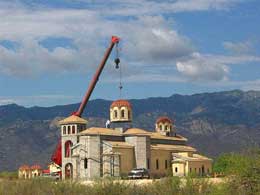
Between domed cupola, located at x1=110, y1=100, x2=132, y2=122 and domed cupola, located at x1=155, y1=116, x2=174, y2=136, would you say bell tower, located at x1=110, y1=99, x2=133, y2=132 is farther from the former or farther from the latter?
domed cupola, located at x1=155, y1=116, x2=174, y2=136

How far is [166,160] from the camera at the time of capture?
106m

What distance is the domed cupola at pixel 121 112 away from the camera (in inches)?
4190

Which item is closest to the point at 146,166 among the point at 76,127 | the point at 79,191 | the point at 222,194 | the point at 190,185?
the point at 76,127

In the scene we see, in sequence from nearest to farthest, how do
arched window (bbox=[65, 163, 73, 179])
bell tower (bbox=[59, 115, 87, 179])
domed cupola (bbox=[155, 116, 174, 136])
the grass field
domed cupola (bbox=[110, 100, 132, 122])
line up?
the grass field → arched window (bbox=[65, 163, 73, 179]) → bell tower (bbox=[59, 115, 87, 179]) → domed cupola (bbox=[110, 100, 132, 122]) → domed cupola (bbox=[155, 116, 174, 136])

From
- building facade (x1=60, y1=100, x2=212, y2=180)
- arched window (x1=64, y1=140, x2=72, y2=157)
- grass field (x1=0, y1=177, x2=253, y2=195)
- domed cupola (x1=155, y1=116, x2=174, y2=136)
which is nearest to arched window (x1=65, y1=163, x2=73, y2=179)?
building facade (x1=60, y1=100, x2=212, y2=180)

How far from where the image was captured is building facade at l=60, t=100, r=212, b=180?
98000 mm

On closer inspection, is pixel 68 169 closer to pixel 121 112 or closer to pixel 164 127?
pixel 121 112

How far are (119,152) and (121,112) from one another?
30.7 feet

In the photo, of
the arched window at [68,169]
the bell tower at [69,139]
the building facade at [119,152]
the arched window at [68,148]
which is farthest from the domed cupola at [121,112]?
the arched window at [68,169]

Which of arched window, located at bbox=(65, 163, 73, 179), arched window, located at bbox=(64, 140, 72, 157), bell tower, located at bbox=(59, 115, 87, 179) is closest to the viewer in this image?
arched window, located at bbox=(65, 163, 73, 179)

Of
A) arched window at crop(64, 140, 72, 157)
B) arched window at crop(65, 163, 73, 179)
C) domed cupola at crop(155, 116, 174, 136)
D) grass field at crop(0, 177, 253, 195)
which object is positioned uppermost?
domed cupola at crop(155, 116, 174, 136)

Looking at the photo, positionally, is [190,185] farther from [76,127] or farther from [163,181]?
[76,127]

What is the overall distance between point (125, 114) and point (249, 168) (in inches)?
2073

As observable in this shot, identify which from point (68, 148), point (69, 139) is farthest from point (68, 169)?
point (69, 139)
